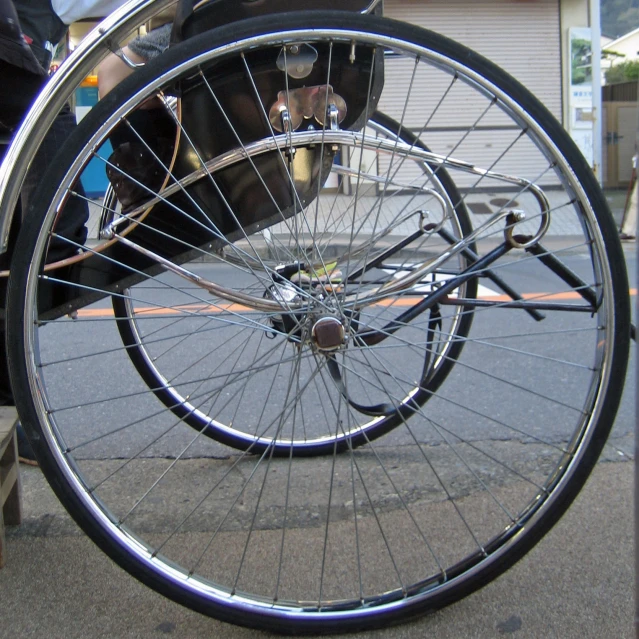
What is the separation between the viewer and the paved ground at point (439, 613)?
1.79 metres

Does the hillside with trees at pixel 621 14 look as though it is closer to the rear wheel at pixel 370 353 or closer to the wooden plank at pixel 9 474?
the rear wheel at pixel 370 353

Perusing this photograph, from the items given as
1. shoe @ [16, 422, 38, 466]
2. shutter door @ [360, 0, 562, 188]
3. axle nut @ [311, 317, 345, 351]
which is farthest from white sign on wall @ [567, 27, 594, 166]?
axle nut @ [311, 317, 345, 351]

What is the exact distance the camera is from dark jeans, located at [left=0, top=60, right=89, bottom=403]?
2.01 meters

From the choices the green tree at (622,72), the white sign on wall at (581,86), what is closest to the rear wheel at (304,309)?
the white sign on wall at (581,86)

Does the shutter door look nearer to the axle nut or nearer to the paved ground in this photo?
the paved ground

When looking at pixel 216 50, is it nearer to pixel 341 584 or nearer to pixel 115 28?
pixel 115 28

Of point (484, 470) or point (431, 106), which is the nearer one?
point (484, 470)

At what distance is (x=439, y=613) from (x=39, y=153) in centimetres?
167

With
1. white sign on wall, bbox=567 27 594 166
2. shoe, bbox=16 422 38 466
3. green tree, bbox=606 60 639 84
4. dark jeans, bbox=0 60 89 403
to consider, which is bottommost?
shoe, bbox=16 422 38 466

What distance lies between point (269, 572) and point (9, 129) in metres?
1.42

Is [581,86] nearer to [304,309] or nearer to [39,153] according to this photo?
[39,153]

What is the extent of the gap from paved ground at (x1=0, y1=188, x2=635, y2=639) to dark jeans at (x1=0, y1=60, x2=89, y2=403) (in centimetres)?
78

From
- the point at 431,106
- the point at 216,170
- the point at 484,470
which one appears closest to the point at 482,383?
the point at 484,470

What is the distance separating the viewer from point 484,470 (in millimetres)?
2658
